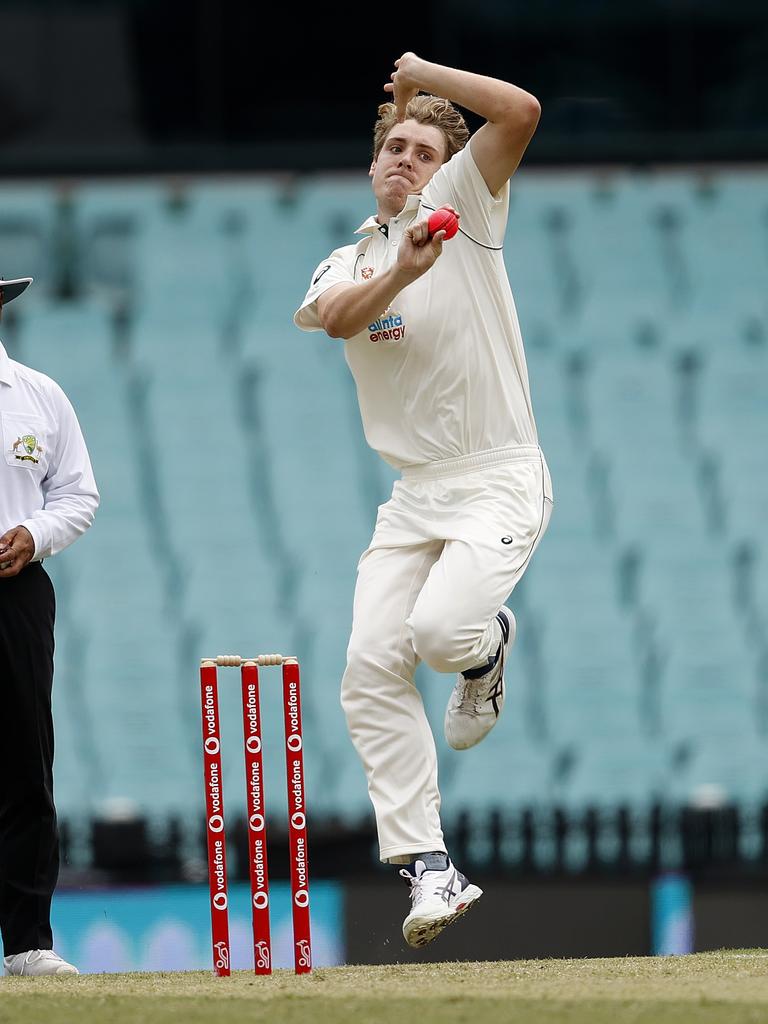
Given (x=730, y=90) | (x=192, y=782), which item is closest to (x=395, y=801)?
(x=192, y=782)

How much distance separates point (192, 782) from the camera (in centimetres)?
951

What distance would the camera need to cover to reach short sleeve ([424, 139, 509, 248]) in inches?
171

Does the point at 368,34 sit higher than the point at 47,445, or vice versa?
the point at 368,34

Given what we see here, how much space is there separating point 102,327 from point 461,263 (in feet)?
20.8

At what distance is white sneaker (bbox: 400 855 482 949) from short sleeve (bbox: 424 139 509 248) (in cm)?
150

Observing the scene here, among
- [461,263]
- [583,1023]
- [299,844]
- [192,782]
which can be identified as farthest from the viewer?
[192,782]

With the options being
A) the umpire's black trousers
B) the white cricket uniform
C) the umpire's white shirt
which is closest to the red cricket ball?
the white cricket uniform

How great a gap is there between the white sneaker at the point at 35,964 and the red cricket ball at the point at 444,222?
1978 millimetres

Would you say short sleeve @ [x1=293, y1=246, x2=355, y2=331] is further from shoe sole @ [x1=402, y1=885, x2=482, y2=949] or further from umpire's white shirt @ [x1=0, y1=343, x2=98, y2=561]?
shoe sole @ [x1=402, y1=885, x2=482, y2=949]

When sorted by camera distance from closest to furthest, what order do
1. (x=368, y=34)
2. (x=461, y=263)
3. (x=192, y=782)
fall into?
1. (x=461, y=263)
2. (x=192, y=782)
3. (x=368, y=34)

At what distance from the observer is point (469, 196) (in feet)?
14.3

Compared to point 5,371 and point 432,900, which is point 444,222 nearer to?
point 5,371

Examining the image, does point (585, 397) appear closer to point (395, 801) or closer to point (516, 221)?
point (516, 221)

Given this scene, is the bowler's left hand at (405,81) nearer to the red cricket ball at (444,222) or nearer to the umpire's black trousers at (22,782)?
the red cricket ball at (444,222)
